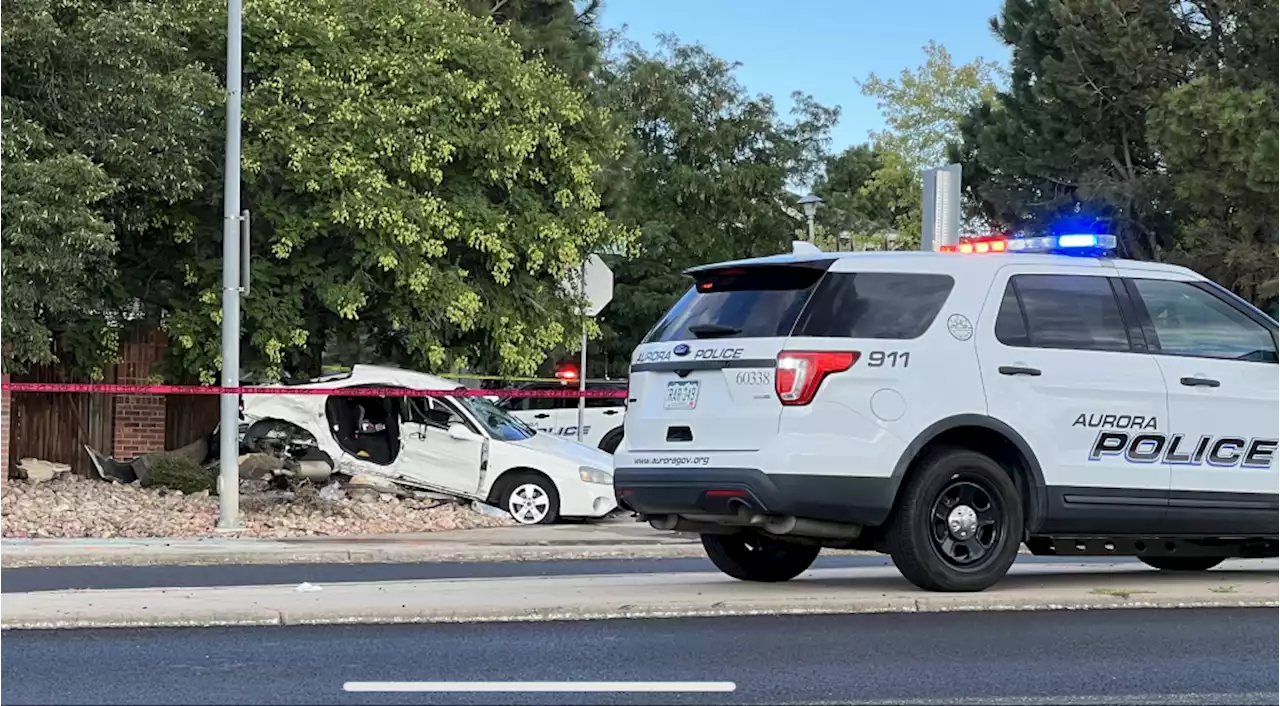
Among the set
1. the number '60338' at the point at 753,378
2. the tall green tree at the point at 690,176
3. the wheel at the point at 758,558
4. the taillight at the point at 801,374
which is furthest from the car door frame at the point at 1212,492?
the tall green tree at the point at 690,176

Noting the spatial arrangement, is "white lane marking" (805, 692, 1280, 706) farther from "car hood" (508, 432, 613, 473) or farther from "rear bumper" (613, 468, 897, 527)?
"car hood" (508, 432, 613, 473)

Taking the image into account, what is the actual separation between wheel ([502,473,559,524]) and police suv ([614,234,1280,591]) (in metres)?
7.51

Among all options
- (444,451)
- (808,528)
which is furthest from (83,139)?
(808,528)

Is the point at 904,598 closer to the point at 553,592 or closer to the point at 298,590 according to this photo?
the point at 553,592

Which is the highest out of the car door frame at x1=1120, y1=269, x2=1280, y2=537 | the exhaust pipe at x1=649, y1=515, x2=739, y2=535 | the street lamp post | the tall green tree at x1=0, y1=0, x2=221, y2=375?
the street lamp post

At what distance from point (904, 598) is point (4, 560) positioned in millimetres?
7121

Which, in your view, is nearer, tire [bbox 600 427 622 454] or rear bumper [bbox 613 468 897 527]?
rear bumper [bbox 613 468 897 527]

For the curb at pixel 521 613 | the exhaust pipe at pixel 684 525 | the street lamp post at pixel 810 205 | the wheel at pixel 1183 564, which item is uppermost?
the street lamp post at pixel 810 205

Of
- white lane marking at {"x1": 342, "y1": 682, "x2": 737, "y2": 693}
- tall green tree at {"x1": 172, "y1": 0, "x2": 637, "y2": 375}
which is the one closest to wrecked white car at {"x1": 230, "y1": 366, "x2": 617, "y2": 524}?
tall green tree at {"x1": 172, "y1": 0, "x2": 637, "y2": 375}

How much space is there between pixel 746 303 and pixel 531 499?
27.9ft

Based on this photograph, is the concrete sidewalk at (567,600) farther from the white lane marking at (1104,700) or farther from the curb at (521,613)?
the white lane marking at (1104,700)

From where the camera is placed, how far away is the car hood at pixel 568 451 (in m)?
16.9

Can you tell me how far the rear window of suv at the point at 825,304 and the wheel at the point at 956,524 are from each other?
2.43ft

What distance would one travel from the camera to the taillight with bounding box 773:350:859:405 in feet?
27.6
